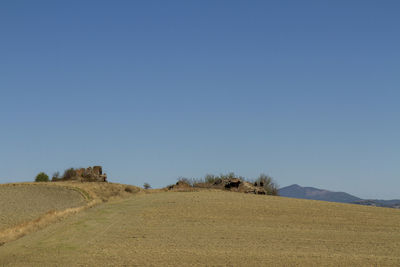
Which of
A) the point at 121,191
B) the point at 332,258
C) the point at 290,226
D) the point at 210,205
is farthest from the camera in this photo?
the point at 121,191

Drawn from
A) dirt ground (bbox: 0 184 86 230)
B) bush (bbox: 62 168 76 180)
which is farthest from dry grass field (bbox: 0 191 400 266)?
bush (bbox: 62 168 76 180)

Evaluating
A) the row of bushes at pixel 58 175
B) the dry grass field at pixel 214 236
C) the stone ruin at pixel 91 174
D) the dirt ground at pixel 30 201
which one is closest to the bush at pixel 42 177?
the row of bushes at pixel 58 175

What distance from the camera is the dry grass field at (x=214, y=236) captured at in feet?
64.0

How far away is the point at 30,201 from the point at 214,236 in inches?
837

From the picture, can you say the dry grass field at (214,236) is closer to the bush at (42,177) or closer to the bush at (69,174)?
the bush at (69,174)

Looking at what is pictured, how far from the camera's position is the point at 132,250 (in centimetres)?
2103

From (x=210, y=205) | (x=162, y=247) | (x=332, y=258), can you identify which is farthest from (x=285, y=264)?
(x=210, y=205)

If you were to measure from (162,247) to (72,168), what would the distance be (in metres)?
37.3

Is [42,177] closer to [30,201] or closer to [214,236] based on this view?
[30,201]

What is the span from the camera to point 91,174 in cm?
5119

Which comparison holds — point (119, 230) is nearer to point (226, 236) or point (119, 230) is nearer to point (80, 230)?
point (80, 230)

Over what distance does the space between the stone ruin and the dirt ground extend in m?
5.22

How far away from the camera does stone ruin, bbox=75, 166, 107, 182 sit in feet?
166

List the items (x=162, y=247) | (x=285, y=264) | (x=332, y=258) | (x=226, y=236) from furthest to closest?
(x=226, y=236) → (x=162, y=247) → (x=332, y=258) → (x=285, y=264)
